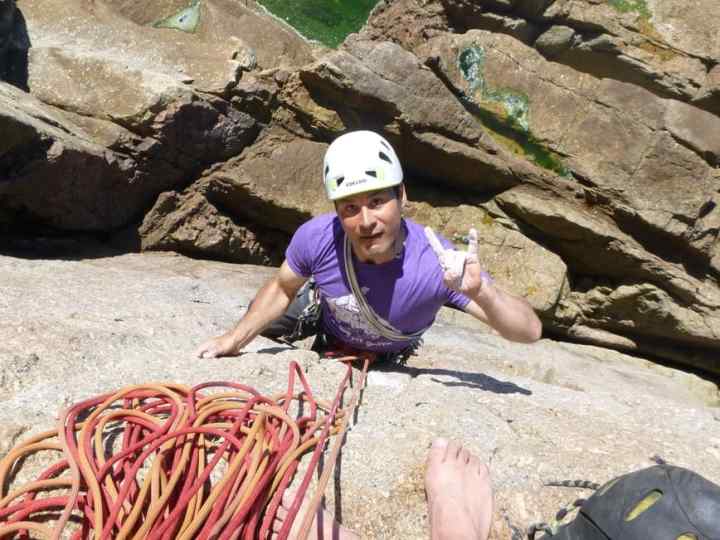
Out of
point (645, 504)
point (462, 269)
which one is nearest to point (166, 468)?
point (462, 269)

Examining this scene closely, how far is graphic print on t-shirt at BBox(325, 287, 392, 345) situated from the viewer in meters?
3.62

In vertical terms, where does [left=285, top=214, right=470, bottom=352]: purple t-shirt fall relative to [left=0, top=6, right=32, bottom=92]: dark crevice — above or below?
below

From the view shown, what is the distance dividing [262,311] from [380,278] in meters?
0.87

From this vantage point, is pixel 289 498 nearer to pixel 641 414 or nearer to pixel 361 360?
pixel 361 360

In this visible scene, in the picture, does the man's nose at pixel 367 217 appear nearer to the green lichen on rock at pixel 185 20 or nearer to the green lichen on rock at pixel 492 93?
the green lichen on rock at pixel 492 93

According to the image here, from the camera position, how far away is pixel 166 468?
248 cm

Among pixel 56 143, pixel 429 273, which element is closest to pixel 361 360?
pixel 429 273

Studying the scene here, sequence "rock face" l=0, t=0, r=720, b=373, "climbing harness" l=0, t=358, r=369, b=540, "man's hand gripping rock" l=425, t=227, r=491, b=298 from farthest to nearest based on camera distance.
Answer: "rock face" l=0, t=0, r=720, b=373
"man's hand gripping rock" l=425, t=227, r=491, b=298
"climbing harness" l=0, t=358, r=369, b=540

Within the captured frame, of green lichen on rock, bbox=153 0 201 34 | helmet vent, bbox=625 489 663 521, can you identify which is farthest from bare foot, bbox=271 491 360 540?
green lichen on rock, bbox=153 0 201 34

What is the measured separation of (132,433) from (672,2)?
950cm

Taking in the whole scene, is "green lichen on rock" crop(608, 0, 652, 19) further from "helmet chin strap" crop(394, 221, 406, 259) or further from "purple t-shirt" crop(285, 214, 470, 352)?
"helmet chin strap" crop(394, 221, 406, 259)

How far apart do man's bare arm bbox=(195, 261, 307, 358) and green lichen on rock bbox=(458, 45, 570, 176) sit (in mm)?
4932

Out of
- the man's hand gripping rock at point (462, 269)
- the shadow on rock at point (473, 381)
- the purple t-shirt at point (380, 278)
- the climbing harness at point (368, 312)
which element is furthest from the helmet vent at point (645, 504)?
the shadow on rock at point (473, 381)

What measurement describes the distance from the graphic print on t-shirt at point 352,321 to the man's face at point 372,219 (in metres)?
0.36
